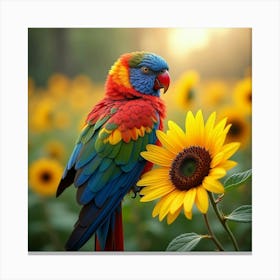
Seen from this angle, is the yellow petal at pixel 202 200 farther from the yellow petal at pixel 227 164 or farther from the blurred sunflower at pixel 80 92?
the blurred sunflower at pixel 80 92

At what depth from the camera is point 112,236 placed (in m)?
2.24

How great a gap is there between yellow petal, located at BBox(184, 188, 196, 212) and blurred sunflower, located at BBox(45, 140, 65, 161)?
586 millimetres

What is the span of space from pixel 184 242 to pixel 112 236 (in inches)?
12.1

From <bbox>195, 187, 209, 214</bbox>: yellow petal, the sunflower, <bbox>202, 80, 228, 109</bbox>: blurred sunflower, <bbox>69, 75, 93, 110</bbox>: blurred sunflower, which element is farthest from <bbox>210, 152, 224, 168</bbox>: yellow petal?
<bbox>69, 75, 93, 110</bbox>: blurred sunflower

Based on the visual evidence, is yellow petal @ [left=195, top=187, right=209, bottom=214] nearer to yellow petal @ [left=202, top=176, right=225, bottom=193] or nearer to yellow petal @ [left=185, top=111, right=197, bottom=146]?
yellow petal @ [left=202, top=176, right=225, bottom=193]

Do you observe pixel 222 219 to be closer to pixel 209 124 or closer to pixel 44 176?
pixel 209 124

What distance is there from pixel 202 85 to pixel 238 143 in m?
0.35

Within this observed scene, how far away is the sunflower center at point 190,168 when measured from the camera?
2109 mm

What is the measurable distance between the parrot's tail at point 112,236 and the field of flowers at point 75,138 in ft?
0.14

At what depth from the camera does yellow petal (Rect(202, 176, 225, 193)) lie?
2.01 meters

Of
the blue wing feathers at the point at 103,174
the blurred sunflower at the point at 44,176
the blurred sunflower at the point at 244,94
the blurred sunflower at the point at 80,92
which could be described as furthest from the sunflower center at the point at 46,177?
the blurred sunflower at the point at 244,94

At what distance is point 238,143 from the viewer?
2139 millimetres
